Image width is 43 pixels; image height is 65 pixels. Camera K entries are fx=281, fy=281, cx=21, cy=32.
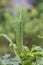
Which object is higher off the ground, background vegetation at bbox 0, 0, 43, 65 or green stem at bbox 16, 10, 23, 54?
green stem at bbox 16, 10, 23, 54

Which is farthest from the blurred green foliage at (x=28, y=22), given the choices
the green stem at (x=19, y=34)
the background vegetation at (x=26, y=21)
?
the green stem at (x=19, y=34)

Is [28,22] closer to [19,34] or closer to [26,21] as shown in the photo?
[26,21]

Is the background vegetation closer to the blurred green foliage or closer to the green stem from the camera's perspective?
the blurred green foliage

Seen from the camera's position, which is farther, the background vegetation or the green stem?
the background vegetation

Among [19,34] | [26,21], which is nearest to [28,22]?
[26,21]

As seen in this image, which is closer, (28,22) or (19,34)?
(19,34)

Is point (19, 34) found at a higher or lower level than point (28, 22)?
higher

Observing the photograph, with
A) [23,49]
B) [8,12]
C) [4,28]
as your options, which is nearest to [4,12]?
[8,12]

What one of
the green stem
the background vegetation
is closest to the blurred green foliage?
the background vegetation

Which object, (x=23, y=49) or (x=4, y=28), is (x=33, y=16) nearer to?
(x=4, y=28)

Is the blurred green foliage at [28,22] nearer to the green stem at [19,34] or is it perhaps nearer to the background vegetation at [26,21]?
the background vegetation at [26,21]

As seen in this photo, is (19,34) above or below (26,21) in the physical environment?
above
